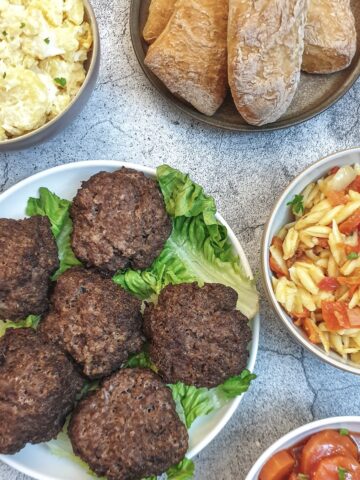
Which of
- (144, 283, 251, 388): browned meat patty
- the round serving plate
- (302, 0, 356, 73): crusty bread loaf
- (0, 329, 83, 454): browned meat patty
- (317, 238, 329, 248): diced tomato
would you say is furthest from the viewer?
the round serving plate

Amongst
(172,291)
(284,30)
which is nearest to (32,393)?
(172,291)

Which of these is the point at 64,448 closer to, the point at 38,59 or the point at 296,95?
the point at 38,59

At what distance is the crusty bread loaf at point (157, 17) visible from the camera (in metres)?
2.50

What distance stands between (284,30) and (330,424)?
4.57ft

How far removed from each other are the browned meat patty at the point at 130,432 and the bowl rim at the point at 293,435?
0.85 feet

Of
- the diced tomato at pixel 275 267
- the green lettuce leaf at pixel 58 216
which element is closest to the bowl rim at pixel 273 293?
the diced tomato at pixel 275 267

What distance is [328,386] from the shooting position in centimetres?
260

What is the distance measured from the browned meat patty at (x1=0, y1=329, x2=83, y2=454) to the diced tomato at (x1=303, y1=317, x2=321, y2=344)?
840 millimetres

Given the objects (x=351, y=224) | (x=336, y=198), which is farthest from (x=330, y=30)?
(x=351, y=224)

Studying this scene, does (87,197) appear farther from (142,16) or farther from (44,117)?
(142,16)

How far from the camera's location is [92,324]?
86.1 inches

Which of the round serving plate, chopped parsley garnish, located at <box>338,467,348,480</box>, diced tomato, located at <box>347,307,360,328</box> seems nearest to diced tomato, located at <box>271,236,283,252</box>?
diced tomato, located at <box>347,307,360,328</box>

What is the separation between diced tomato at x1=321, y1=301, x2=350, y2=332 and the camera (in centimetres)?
222

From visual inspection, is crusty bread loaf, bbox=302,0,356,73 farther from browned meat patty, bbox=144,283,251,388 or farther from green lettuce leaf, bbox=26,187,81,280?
green lettuce leaf, bbox=26,187,81,280
